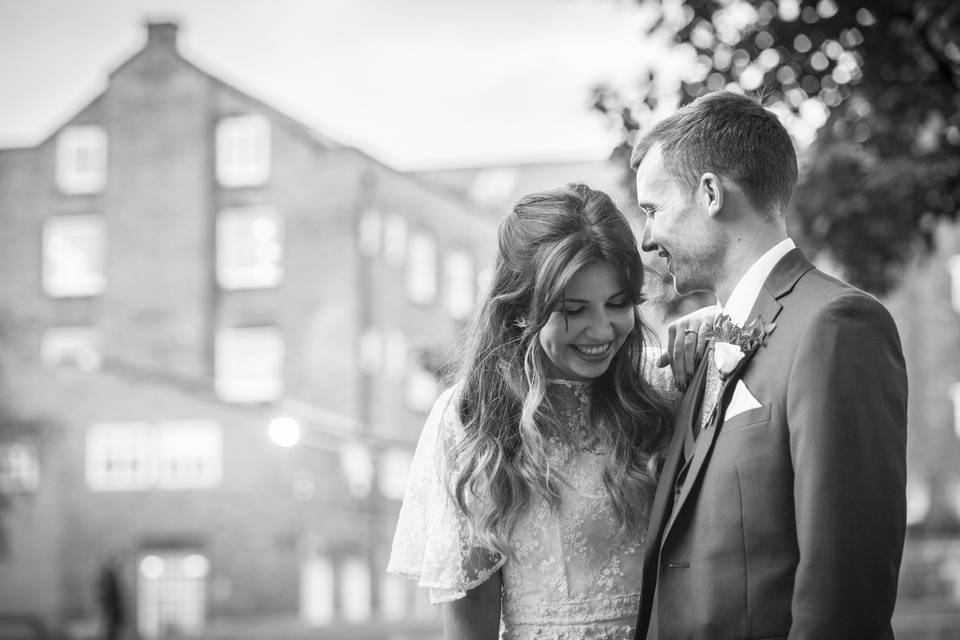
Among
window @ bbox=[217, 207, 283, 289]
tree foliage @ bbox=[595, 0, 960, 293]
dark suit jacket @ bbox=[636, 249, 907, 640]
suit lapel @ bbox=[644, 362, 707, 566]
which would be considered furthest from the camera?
window @ bbox=[217, 207, 283, 289]

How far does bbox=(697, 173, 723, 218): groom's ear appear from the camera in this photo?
112 inches

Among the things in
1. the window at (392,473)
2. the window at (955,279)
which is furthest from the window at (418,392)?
the window at (955,279)

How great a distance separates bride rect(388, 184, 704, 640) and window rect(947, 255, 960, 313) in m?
34.1

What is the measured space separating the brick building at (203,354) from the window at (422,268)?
0.22ft

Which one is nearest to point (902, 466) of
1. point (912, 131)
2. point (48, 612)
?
point (912, 131)

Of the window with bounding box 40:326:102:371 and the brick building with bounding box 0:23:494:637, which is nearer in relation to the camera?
the brick building with bounding box 0:23:494:637

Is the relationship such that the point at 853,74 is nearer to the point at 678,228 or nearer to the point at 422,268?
the point at 678,228

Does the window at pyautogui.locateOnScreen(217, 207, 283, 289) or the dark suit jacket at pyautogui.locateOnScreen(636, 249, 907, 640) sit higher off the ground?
the window at pyautogui.locateOnScreen(217, 207, 283, 289)

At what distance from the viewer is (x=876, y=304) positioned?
Result: 266 cm

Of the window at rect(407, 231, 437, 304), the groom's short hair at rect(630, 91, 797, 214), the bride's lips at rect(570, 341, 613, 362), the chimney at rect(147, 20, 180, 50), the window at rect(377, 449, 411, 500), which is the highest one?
the chimney at rect(147, 20, 180, 50)

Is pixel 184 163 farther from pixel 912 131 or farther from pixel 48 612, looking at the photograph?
pixel 912 131

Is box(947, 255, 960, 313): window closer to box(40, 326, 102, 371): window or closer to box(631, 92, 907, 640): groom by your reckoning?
box(40, 326, 102, 371): window

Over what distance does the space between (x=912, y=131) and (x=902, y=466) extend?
560 centimetres

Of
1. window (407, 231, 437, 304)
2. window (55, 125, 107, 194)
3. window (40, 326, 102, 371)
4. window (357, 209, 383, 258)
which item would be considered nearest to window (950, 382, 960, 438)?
window (407, 231, 437, 304)
